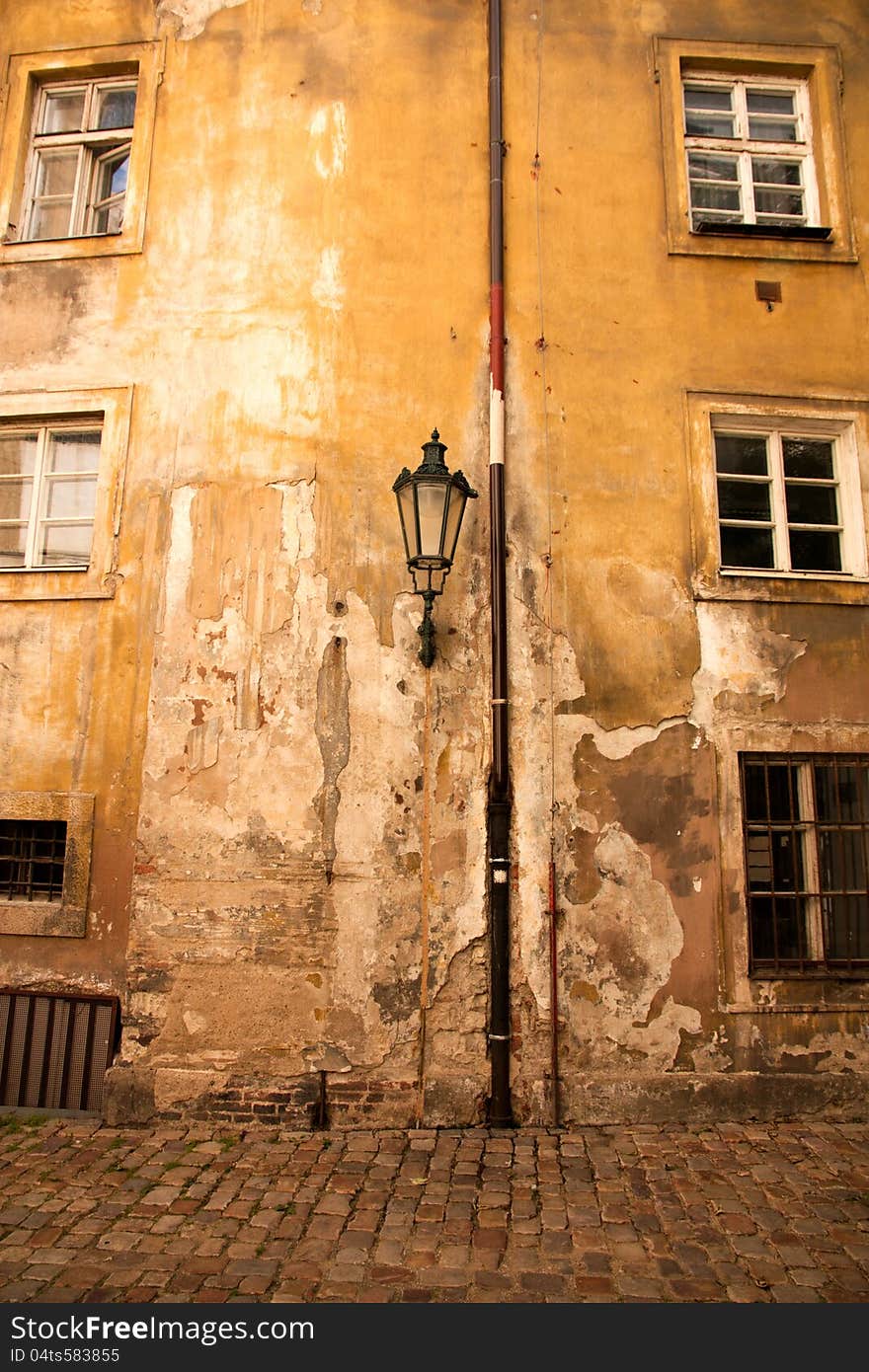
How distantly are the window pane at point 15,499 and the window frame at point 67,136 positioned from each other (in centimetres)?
193

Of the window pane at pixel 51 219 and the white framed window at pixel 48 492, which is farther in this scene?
the window pane at pixel 51 219

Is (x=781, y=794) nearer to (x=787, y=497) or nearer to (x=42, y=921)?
(x=787, y=497)

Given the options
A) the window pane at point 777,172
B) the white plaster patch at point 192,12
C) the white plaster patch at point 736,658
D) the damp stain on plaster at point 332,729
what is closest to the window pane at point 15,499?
the damp stain on plaster at point 332,729

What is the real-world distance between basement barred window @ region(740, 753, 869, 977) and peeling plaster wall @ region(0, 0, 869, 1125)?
17 cm

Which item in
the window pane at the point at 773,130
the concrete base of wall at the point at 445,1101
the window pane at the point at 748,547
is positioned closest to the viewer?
the concrete base of wall at the point at 445,1101

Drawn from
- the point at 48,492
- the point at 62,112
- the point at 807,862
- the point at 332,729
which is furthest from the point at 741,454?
the point at 62,112

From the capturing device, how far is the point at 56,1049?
5.96 metres

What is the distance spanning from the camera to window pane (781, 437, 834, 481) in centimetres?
683

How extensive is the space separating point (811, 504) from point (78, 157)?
23.1ft

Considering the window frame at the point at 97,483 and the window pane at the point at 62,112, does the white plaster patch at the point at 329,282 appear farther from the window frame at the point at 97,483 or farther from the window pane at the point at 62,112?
the window pane at the point at 62,112

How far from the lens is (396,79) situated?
6.95 m

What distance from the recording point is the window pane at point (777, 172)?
7340 millimetres

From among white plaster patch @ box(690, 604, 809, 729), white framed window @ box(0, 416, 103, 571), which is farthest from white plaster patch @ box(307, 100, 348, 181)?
white plaster patch @ box(690, 604, 809, 729)

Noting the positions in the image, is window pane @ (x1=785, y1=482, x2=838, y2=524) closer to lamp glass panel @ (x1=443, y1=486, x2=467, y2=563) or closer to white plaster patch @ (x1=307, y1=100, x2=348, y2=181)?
lamp glass panel @ (x1=443, y1=486, x2=467, y2=563)
